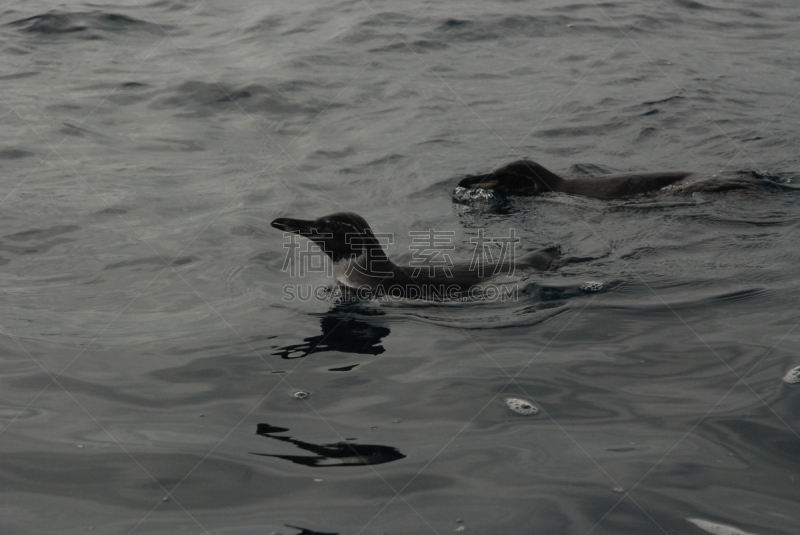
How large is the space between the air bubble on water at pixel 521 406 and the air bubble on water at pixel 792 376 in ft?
5.56

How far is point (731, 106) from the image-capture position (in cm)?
1354

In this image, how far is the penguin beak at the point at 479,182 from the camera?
10336 mm

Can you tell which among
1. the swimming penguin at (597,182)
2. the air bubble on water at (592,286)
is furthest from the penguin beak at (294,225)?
the swimming penguin at (597,182)

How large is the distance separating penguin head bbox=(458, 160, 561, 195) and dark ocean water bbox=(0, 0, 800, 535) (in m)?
0.30

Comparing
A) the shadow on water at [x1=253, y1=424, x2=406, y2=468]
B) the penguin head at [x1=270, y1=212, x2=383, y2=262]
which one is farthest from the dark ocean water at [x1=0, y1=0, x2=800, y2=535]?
the penguin head at [x1=270, y1=212, x2=383, y2=262]

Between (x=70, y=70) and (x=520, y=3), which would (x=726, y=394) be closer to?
(x=70, y=70)

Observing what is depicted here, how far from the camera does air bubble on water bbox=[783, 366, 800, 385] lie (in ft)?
16.9

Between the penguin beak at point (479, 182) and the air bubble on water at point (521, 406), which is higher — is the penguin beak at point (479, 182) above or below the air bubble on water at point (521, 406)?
below

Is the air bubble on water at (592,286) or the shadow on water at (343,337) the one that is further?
the air bubble on water at (592,286)

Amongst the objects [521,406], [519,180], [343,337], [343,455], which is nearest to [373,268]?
[343,337]

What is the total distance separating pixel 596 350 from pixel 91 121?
992cm

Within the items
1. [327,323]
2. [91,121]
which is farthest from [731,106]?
[91,121]

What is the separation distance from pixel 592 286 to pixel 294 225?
274 cm

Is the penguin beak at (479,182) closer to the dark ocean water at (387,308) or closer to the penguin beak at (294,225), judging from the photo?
the dark ocean water at (387,308)
